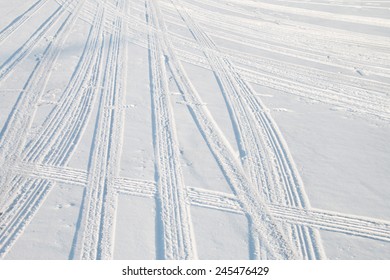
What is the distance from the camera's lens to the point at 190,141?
6141 millimetres

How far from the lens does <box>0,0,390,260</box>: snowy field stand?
4.56 meters

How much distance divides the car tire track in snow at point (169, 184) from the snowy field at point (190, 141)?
18 mm

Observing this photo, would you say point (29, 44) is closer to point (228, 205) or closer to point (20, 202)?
point (20, 202)

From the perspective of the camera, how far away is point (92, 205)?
4.86 m

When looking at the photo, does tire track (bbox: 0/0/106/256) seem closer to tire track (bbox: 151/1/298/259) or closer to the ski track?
the ski track

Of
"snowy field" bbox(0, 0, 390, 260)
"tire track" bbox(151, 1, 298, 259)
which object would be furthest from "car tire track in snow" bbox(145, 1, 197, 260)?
"tire track" bbox(151, 1, 298, 259)

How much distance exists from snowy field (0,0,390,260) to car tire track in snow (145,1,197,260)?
0.02 m

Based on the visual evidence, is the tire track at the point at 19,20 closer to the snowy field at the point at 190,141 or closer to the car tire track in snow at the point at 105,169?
the snowy field at the point at 190,141

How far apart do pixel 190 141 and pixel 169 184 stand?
1065 mm

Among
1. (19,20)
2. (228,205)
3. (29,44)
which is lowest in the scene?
(228,205)

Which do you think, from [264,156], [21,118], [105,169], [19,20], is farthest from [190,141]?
Answer: [19,20]

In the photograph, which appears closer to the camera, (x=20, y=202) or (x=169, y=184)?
(x=20, y=202)

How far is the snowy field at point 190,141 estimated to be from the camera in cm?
456

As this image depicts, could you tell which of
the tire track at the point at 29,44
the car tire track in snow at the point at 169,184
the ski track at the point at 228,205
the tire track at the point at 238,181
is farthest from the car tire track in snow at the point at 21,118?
the tire track at the point at 238,181
